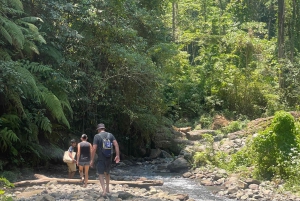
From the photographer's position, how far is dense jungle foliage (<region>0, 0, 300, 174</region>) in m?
11.8

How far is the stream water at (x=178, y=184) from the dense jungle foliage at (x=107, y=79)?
6.51ft

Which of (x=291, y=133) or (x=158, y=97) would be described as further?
(x=158, y=97)

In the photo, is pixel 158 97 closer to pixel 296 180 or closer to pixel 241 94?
pixel 296 180

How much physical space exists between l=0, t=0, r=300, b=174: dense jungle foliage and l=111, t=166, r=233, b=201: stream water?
198 centimetres

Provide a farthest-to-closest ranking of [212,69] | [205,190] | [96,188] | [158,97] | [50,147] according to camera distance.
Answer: [212,69]
[158,97]
[50,147]
[205,190]
[96,188]

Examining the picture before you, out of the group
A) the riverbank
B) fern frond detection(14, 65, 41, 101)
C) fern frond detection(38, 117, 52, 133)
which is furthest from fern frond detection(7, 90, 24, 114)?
the riverbank

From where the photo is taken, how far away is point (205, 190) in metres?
12.3

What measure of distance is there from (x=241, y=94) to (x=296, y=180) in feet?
46.3

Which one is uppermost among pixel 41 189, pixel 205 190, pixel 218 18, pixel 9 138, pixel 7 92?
pixel 218 18

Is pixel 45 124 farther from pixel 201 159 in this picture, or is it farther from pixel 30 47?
pixel 201 159

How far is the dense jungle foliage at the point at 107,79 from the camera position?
1179 cm

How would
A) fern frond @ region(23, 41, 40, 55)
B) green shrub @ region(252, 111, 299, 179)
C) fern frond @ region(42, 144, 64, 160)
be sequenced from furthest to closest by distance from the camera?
fern frond @ region(42, 144, 64, 160)
green shrub @ region(252, 111, 299, 179)
fern frond @ region(23, 41, 40, 55)

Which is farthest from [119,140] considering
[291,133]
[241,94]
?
[241,94]

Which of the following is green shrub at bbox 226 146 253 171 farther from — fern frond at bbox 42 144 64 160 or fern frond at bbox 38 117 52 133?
fern frond at bbox 38 117 52 133
